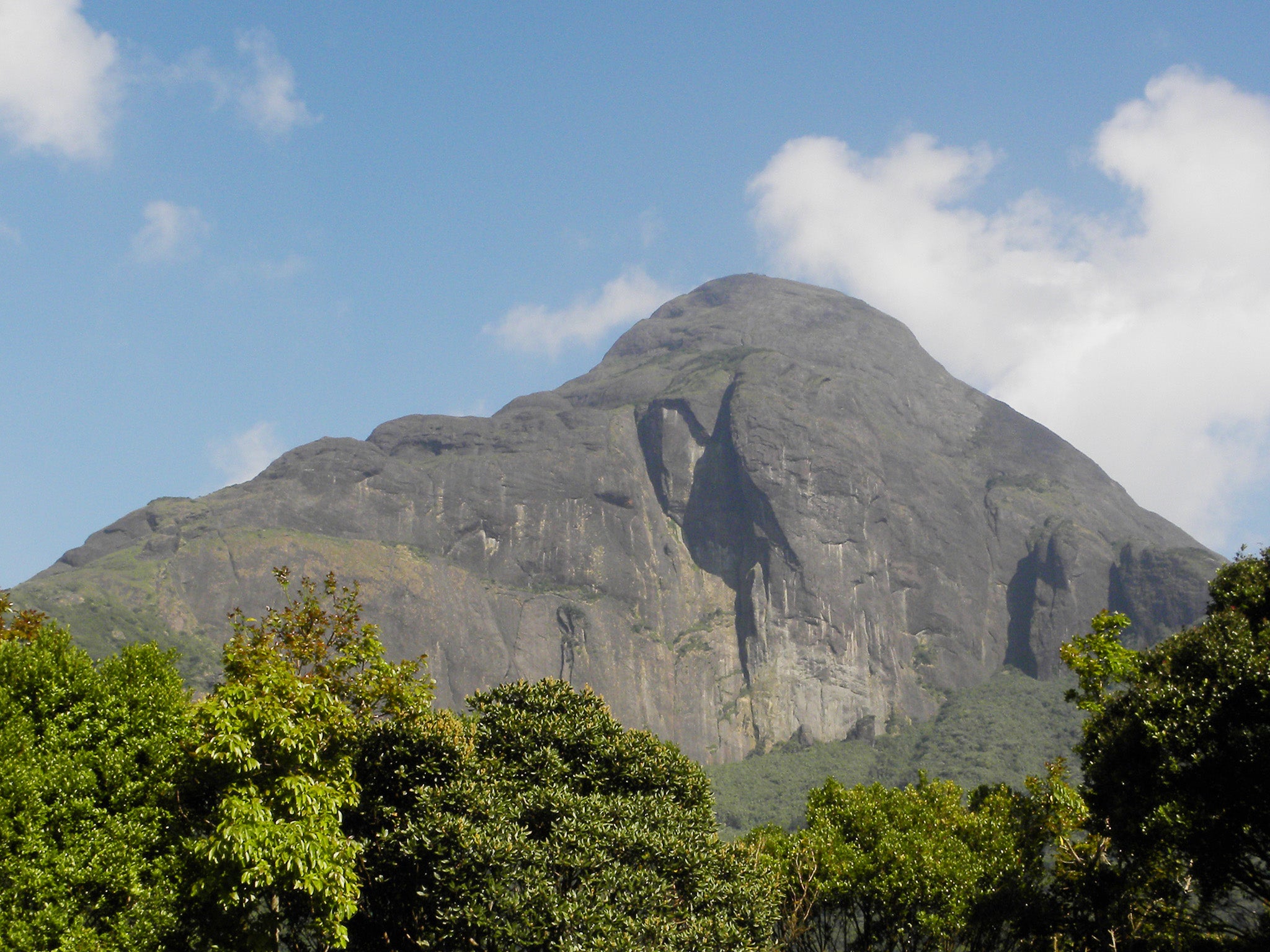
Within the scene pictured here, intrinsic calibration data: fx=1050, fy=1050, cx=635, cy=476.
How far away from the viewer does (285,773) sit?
853 inches

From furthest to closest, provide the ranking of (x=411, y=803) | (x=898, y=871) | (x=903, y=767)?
(x=903, y=767) < (x=898, y=871) < (x=411, y=803)

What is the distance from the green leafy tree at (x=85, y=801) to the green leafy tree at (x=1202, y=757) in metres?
20.8

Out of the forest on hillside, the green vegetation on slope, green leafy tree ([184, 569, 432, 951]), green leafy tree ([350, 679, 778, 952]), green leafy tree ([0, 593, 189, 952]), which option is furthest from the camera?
the green vegetation on slope

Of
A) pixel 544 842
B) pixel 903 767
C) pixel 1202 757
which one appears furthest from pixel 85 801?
pixel 903 767

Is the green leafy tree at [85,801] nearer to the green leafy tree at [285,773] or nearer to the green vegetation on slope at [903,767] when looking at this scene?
the green leafy tree at [285,773]

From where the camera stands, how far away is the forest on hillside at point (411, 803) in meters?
20.5

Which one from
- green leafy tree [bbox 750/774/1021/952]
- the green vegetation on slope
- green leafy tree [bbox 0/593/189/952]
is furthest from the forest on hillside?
the green vegetation on slope

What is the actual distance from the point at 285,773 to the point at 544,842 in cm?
560

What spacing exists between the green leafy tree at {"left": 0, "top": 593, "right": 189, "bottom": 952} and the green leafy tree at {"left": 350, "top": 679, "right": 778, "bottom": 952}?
14.9 ft

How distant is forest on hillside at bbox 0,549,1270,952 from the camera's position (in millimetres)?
20500

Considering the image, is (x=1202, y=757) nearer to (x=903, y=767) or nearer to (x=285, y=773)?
(x=285, y=773)

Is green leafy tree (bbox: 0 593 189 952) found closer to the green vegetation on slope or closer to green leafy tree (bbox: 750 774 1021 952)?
green leafy tree (bbox: 750 774 1021 952)

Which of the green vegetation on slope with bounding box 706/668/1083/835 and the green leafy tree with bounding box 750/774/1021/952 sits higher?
the green leafy tree with bounding box 750/774/1021/952

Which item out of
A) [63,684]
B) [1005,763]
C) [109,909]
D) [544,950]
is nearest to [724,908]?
[544,950]
